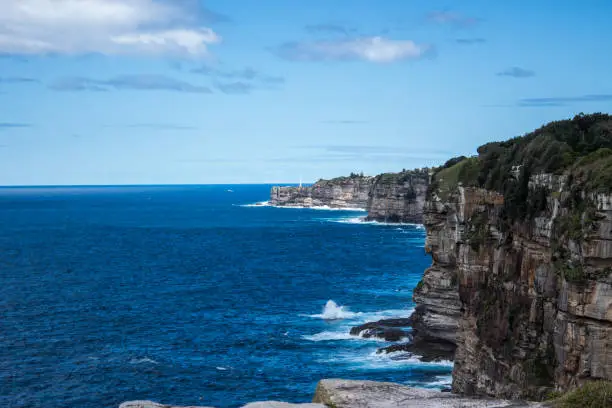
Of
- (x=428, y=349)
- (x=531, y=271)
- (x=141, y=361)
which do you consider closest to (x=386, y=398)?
(x=531, y=271)

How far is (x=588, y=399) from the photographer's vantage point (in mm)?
14836

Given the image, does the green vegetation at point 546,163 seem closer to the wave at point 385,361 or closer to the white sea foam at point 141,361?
the wave at point 385,361

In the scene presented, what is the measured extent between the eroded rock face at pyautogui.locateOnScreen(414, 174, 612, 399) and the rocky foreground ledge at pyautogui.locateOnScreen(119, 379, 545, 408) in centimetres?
1453

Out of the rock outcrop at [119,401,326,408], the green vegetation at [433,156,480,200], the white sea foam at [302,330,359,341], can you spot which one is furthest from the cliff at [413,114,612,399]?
the white sea foam at [302,330,359,341]

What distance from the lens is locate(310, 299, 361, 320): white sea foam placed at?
75.5 m

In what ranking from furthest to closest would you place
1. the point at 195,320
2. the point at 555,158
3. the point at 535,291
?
the point at 195,320
the point at 555,158
the point at 535,291

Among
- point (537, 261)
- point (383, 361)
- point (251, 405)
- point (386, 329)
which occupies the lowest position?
point (383, 361)

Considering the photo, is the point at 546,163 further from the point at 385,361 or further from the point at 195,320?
the point at 195,320

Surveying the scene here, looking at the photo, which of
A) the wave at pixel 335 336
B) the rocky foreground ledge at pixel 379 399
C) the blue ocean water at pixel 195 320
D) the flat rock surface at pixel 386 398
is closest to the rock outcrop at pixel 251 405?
the rocky foreground ledge at pixel 379 399

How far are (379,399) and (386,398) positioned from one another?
0.24 m

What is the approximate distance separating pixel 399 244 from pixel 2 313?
88690mm

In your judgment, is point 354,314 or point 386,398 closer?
point 386,398

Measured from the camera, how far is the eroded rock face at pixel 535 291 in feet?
91.9

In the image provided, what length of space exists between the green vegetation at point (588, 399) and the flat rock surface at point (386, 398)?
56cm
